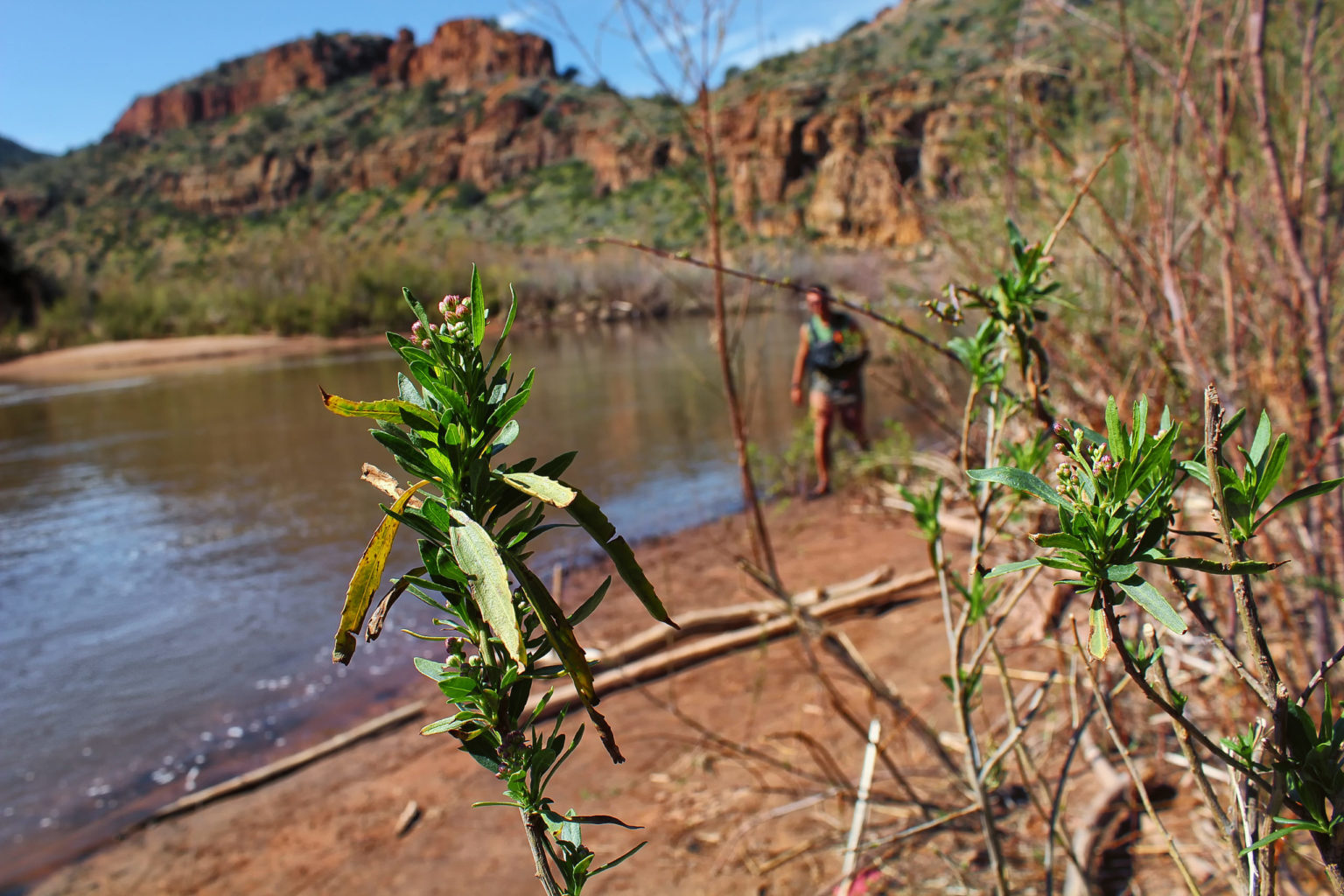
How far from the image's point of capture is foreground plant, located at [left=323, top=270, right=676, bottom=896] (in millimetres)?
620

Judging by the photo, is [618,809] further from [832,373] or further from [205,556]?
[205,556]

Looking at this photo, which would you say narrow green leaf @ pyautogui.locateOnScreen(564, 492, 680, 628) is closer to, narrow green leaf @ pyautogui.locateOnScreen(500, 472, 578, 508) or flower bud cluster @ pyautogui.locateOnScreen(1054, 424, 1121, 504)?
narrow green leaf @ pyautogui.locateOnScreen(500, 472, 578, 508)

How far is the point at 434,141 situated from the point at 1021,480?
93041 millimetres

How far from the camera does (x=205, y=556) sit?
9.00 meters

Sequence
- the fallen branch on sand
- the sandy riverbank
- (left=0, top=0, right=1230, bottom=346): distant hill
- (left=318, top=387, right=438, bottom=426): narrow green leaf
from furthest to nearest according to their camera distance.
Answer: (left=0, top=0, right=1230, bottom=346): distant hill < the fallen branch on sand < the sandy riverbank < (left=318, top=387, right=438, bottom=426): narrow green leaf

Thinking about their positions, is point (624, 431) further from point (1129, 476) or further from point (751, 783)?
point (1129, 476)

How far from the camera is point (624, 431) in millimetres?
13242

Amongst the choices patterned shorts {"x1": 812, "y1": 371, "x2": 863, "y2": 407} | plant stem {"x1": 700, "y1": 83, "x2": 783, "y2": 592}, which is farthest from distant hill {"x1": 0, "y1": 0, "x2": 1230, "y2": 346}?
patterned shorts {"x1": 812, "y1": 371, "x2": 863, "y2": 407}

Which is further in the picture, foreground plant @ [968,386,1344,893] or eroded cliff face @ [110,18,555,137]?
eroded cliff face @ [110,18,555,137]

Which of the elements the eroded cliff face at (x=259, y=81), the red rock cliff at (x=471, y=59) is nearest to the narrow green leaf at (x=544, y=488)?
the red rock cliff at (x=471, y=59)

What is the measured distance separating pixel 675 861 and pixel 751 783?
20.0 inches

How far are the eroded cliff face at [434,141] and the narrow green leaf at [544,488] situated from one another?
80.9 ft

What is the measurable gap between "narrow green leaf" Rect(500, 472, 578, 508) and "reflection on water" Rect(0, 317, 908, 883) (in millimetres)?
1848

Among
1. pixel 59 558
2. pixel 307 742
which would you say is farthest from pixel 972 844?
pixel 59 558
